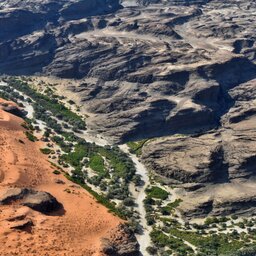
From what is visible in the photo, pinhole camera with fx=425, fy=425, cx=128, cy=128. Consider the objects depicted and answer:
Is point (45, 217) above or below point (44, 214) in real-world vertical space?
above

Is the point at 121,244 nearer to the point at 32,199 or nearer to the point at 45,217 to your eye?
the point at 45,217

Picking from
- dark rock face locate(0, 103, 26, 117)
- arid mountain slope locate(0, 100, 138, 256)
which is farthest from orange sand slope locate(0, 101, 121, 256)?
dark rock face locate(0, 103, 26, 117)

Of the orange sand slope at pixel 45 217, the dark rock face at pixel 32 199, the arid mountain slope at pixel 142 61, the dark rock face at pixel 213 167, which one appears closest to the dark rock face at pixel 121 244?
the orange sand slope at pixel 45 217

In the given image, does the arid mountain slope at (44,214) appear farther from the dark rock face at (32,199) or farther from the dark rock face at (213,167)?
the dark rock face at (213,167)

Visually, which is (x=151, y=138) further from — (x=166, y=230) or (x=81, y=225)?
(x=81, y=225)

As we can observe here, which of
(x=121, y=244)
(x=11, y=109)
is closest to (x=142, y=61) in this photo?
(x=11, y=109)
